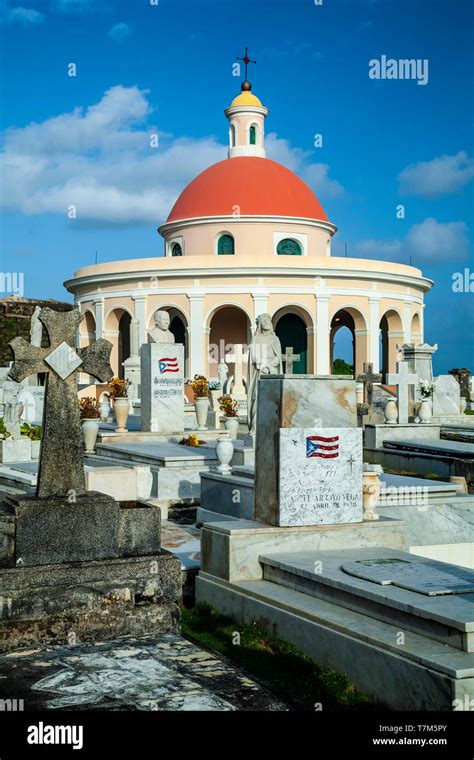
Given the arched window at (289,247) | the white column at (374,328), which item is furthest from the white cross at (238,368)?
the arched window at (289,247)

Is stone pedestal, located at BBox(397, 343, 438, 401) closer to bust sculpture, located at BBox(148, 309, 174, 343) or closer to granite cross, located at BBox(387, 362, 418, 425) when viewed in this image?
granite cross, located at BBox(387, 362, 418, 425)

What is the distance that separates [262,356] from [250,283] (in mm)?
20371

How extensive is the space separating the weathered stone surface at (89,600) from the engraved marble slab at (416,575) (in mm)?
1267

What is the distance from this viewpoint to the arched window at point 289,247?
36750 millimetres

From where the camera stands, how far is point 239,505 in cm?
978

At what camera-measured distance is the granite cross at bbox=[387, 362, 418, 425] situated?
1875cm

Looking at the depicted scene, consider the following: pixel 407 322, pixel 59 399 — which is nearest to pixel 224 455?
pixel 59 399

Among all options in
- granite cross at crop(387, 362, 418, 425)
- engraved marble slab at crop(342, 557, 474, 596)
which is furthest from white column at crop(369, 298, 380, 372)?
engraved marble slab at crop(342, 557, 474, 596)

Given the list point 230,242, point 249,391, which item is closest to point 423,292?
point 230,242

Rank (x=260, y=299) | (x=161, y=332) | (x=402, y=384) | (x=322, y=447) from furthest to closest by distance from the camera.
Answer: (x=260, y=299) < (x=402, y=384) < (x=161, y=332) < (x=322, y=447)

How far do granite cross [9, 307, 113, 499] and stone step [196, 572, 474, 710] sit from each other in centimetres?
150

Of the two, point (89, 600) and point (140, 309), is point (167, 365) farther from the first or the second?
point (140, 309)

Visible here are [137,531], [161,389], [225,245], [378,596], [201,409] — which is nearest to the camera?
[378,596]

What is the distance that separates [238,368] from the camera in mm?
30359
